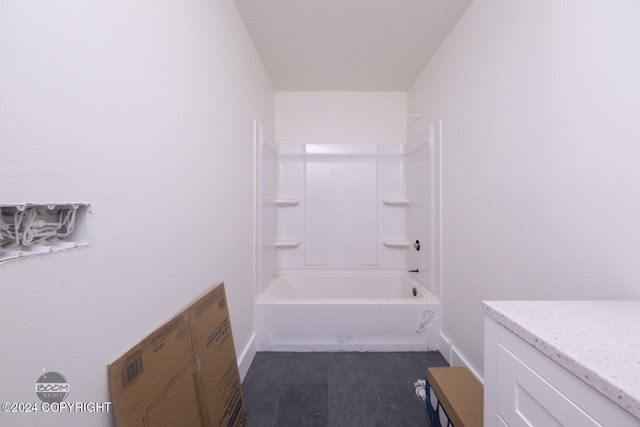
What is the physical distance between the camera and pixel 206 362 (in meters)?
1.07

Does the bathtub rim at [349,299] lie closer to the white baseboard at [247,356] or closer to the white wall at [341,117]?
the white baseboard at [247,356]

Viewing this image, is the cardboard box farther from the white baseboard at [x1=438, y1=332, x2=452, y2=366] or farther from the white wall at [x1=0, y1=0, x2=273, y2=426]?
the white wall at [x1=0, y1=0, x2=273, y2=426]

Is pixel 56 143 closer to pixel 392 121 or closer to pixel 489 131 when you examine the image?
pixel 489 131

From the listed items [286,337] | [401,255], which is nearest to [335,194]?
[401,255]

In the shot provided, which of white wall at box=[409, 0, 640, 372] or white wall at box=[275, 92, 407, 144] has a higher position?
white wall at box=[275, 92, 407, 144]

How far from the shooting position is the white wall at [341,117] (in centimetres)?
276

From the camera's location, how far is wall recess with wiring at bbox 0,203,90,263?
0.47 metres

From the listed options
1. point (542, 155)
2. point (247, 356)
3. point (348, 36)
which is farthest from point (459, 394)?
point (348, 36)

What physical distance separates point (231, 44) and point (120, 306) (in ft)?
5.15

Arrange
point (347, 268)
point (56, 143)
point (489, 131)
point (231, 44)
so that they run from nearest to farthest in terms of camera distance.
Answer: point (56, 143) → point (489, 131) → point (231, 44) → point (347, 268)

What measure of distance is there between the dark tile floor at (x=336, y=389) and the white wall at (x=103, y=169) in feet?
2.88

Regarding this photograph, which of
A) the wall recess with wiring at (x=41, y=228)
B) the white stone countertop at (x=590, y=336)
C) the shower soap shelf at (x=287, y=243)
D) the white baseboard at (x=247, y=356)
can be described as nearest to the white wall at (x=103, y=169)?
the wall recess with wiring at (x=41, y=228)

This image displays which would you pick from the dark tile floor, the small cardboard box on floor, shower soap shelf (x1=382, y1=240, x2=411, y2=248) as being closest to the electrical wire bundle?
the small cardboard box on floor

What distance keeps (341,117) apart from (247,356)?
99.0 inches
